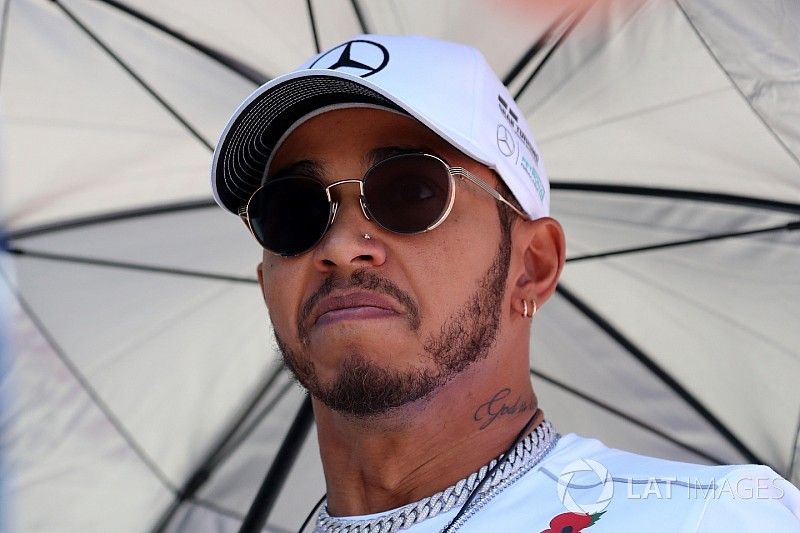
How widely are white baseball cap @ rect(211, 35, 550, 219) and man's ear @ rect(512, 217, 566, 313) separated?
4 cm

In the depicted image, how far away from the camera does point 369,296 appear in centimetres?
214

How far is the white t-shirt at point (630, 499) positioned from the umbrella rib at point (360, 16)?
129 cm

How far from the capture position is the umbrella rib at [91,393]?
10.6ft

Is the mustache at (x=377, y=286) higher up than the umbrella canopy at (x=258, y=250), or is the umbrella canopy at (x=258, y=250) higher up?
the umbrella canopy at (x=258, y=250)

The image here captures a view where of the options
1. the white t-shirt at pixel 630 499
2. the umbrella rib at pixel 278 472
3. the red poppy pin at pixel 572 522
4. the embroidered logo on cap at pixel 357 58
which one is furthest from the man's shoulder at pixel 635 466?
the umbrella rib at pixel 278 472

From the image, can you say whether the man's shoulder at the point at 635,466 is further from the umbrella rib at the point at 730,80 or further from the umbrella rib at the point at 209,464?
the umbrella rib at the point at 209,464

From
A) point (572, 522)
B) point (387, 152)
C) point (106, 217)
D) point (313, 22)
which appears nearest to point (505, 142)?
point (387, 152)

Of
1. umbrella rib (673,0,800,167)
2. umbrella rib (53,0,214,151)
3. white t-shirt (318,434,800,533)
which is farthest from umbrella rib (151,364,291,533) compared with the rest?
umbrella rib (673,0,800,167)

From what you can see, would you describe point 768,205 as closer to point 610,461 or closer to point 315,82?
point 610,461

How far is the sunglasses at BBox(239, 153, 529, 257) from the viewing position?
2191mm

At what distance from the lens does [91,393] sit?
3.28 m

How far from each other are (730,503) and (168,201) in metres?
1.98

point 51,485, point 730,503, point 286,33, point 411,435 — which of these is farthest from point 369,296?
point 51,485

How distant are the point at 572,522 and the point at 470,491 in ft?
0.91
